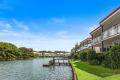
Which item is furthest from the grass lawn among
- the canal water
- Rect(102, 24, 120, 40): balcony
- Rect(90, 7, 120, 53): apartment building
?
Rect(90, 7, 120, 53): apartment building

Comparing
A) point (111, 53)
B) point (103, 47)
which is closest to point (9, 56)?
point (103, 47)

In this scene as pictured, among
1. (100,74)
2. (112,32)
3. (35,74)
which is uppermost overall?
(112,32)

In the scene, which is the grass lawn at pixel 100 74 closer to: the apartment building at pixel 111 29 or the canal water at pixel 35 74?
the canal water at pixel 35 74

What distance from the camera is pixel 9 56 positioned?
120 m

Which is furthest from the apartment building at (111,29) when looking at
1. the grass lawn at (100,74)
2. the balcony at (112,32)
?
the grass lawn at (100,74)

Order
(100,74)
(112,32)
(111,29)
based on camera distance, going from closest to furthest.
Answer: (100,74) → (112,32) → (111,29)

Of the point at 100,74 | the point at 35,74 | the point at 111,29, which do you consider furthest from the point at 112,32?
the point at 35,74

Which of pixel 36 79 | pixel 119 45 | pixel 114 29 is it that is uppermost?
pixel 114 29

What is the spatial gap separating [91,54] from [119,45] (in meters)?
17.6

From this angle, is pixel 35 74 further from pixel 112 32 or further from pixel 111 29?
pixel 111 29

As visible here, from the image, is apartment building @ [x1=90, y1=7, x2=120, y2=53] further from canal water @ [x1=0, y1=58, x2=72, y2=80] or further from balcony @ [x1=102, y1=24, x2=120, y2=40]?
canal water @ [x1=0, y1=58, x2=72, y2=80]

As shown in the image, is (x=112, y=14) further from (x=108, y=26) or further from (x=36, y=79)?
(x=36, y=79)

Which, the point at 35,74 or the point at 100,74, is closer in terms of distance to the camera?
the point at 100,74

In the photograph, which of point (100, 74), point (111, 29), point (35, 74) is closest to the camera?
point (100, 74)
